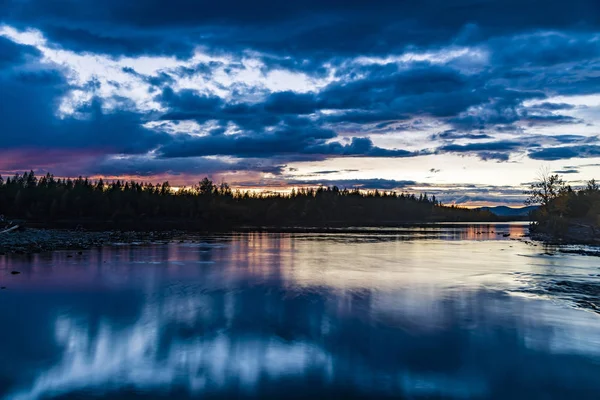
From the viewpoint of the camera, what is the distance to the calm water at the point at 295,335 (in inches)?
469

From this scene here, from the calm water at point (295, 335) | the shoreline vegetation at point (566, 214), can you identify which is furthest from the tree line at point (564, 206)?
the calm water at point (295, 335)

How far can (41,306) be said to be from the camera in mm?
20453

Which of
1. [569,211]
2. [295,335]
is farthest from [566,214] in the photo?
[295,335]

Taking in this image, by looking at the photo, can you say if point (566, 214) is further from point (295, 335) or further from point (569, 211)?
point (295, 335)

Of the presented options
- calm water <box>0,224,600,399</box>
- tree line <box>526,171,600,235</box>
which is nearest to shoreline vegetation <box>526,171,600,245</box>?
tree line <box>526,171,600,235</box>

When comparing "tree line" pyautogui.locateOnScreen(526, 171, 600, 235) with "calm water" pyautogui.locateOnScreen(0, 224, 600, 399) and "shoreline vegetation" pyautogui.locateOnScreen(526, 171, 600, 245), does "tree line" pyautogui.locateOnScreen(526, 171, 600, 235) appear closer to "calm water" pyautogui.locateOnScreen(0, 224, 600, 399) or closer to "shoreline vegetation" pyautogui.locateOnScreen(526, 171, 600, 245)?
"shoreline vegetation" pyautogui.locateOnScreen(526, 171, 600, 245)

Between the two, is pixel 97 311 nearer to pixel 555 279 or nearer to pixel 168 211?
pixel 555 279

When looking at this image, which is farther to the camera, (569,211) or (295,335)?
(569,211)

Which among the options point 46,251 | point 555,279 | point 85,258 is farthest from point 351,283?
point 46,251

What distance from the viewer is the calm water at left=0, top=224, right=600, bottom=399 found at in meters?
11.9

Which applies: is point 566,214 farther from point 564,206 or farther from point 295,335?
point 295,335

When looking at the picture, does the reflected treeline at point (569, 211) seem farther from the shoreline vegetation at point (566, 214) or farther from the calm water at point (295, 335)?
the calm water at point (295, 335)

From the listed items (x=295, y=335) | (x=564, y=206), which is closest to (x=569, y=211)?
(x=564, y=206)

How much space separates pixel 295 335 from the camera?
1648cm
